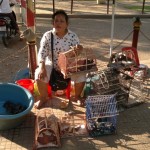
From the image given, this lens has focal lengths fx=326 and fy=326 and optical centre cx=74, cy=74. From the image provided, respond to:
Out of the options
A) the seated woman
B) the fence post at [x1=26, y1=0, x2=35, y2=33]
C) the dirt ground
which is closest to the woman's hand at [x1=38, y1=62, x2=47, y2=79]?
the seated woman

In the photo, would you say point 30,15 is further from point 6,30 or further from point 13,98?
point 6,30

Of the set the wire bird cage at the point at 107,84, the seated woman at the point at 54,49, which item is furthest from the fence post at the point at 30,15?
the wire bird cage at the point at 107,84

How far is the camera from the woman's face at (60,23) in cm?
451

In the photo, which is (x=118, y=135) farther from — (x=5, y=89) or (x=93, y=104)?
(x=5, y=89)

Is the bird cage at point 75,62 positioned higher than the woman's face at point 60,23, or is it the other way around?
the woman's face at point 60,23

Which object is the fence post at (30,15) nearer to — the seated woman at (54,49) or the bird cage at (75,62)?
the seated woman at (54,49)

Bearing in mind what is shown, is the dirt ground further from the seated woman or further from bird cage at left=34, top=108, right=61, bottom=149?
the seated woman

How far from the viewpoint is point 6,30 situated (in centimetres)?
763

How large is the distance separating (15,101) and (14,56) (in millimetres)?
2543

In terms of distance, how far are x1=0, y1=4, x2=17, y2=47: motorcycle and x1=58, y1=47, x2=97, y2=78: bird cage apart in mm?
3448

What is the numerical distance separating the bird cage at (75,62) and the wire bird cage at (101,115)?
0.46 m

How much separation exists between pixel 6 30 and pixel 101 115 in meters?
4.27

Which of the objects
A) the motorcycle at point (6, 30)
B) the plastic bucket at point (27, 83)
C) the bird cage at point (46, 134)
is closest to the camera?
the bird cage at point (46, 134)

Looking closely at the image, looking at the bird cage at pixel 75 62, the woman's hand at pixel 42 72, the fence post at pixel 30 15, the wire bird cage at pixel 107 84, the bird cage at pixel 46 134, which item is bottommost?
the bird cage at pixel 46 134
